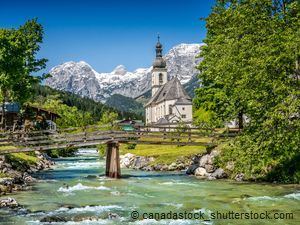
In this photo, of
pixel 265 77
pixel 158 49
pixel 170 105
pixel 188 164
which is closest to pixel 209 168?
pixel 188 164

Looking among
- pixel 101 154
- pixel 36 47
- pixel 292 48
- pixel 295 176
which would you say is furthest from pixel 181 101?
pixel 292 48

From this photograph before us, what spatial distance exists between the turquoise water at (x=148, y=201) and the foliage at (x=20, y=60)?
1987cm

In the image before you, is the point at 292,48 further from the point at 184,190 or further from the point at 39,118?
the point at 39,118

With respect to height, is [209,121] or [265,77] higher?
[265,77]

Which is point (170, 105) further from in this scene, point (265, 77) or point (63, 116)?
point (265, 77)

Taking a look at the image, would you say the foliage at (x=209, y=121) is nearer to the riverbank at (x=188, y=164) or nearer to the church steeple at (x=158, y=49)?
the riverbank at (x=188, y=164)

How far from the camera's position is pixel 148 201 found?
26.2 m

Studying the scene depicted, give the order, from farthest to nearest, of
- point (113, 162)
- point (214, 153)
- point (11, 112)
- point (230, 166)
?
point (11, 112)
point (214, 153)
point (113, 162)
point (230, 166)

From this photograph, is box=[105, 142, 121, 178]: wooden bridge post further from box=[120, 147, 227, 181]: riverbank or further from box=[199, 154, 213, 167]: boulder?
box=[199, 154, 213, 167]: boulder

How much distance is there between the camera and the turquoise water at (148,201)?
67.6ft

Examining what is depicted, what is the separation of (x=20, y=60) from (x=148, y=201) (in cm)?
3285

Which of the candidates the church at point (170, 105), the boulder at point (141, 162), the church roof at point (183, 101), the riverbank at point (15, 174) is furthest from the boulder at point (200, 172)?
the church roof at point (183, 101)

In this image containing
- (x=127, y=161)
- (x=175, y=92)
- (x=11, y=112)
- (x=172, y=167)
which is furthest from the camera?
(x=175, y=92)

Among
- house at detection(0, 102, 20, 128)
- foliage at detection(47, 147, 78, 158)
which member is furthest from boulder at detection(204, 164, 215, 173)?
foliage at detection(47, 147, 78, 158)
